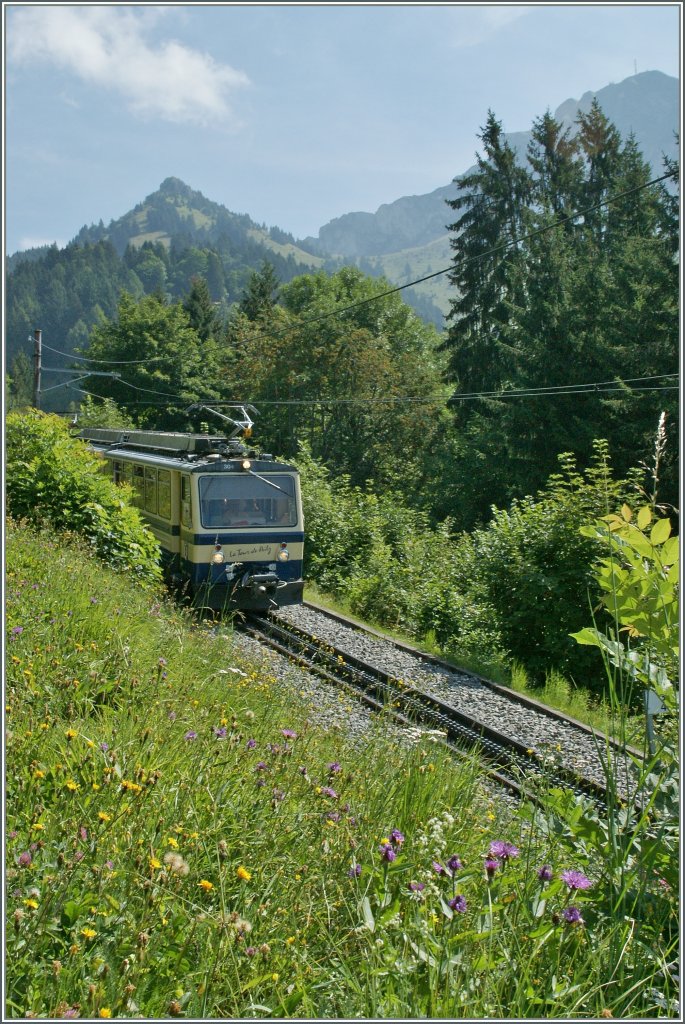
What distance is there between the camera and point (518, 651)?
12.7 meters

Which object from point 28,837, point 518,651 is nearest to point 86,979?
point 28,837

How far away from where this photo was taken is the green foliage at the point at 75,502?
400 inches

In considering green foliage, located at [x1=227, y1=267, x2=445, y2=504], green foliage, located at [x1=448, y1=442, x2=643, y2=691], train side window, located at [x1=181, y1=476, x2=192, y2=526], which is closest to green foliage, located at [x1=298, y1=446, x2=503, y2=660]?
green foliage, located at [x1=448, y1=442, x2=643, y2=691]

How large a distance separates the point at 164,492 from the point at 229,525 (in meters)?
1.56

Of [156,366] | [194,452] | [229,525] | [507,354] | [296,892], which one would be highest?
[156,366]

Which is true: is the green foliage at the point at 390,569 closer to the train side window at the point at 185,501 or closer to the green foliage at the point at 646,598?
the train side window at the point at 185,501

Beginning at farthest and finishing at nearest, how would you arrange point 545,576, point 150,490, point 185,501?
point 150,490 < point 185,501 < point 545,576

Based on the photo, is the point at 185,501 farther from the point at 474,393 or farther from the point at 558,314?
the point at 474,393

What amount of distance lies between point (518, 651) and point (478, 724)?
14.9 feet

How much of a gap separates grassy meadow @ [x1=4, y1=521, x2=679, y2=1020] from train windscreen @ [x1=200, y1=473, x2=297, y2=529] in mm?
8650

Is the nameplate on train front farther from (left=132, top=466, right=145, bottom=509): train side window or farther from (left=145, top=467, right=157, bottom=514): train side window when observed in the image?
(left=132, top=466, right=145, bottom=509): train side window

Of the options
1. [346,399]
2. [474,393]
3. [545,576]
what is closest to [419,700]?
[545,576]

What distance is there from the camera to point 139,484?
15070 mm

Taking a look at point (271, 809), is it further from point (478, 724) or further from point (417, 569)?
point (417, 569)
